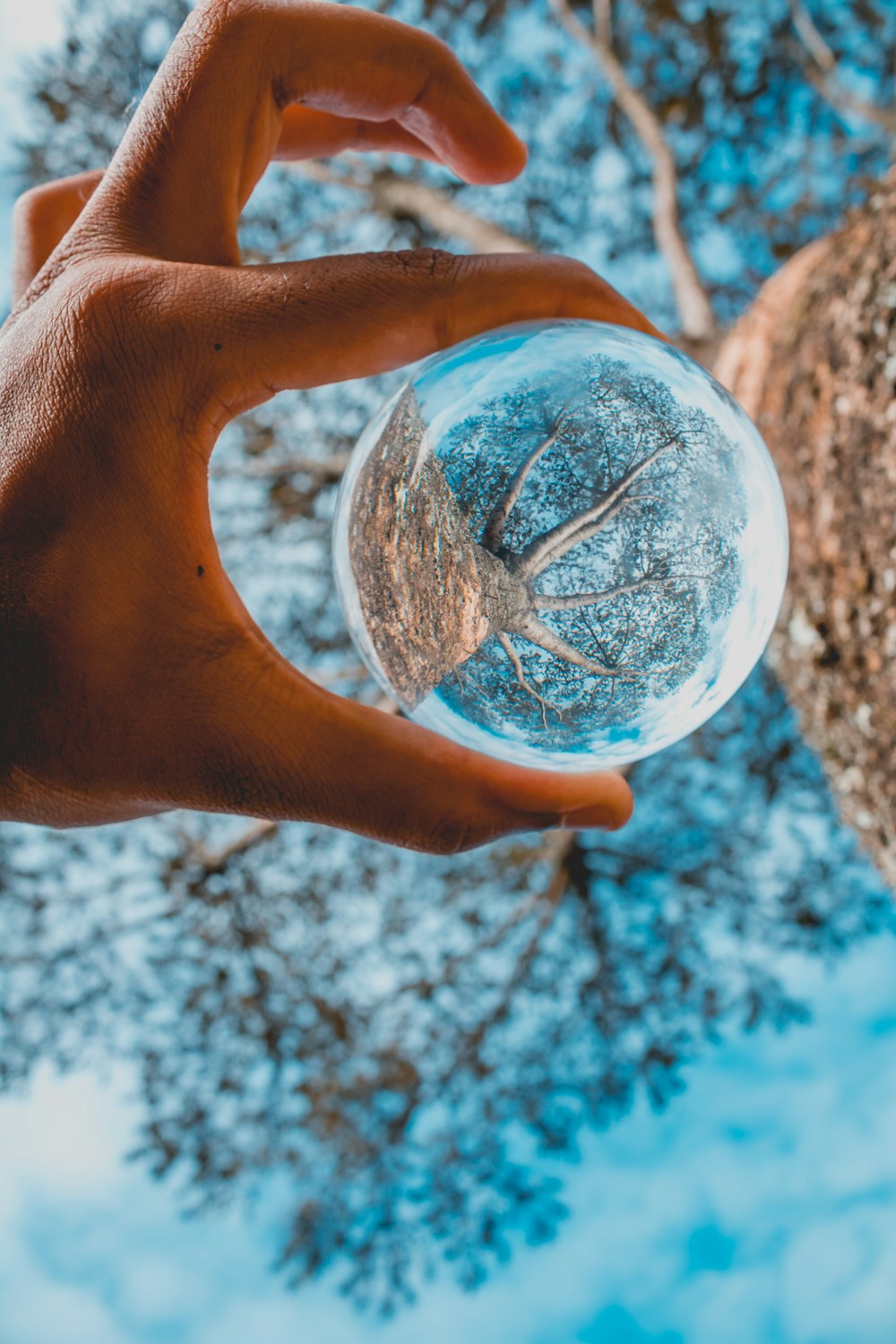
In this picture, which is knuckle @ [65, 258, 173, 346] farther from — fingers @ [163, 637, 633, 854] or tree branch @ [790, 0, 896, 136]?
tree branch @ [790, 0, 896, 136]

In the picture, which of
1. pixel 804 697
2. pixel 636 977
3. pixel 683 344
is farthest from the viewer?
pixel 636 977

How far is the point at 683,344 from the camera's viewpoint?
3.66 meters

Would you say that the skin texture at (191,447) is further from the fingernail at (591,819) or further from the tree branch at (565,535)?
the tree branch at (565,535)

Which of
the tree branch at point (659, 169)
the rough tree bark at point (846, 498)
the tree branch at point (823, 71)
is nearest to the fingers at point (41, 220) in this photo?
the rough tree bark at point (846, 498)

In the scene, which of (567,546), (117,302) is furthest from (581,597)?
(117,302)

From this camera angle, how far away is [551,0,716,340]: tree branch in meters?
3.67

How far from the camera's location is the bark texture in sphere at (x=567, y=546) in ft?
3.06

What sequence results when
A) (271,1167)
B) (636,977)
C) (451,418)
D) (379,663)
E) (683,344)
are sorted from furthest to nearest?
(636,977) < (271,1167) < (683,344) < (379,663) < (451,418)

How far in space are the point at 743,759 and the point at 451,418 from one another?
4176mm

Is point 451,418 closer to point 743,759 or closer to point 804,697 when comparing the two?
point 804,697

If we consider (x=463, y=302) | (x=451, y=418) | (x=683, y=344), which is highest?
(x=683, y=344)

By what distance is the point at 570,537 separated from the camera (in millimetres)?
929

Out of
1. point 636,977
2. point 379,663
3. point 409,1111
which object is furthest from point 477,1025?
point 379,663

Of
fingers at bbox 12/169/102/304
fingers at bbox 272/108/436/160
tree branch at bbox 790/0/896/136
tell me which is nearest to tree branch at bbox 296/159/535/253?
tree branch at bbox 790/0/896/136
